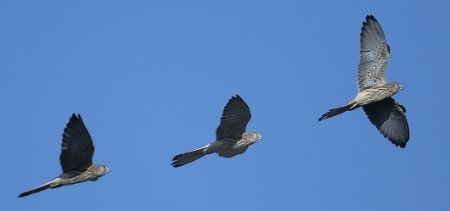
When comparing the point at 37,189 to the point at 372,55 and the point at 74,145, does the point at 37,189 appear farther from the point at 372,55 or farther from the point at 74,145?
the point at 372,55

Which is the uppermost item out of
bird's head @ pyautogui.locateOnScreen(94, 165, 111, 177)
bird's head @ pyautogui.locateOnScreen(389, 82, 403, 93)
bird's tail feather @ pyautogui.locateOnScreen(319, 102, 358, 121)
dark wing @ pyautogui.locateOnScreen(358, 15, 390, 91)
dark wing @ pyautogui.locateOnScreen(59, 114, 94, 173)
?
dark wing @ pyautogui.locateOnScreen(358, 15, 390, 91)

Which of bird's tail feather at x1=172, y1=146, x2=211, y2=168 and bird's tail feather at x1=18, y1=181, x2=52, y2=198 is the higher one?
bird's tail feather at x1=172, y1=146, x2=211, y2=168

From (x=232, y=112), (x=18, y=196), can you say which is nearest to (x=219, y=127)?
(x=232, y=112)

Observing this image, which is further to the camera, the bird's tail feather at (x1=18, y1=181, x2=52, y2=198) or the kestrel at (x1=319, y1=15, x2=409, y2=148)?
the kestrel at (x1=319, y1=15, x2=409, y2=148)

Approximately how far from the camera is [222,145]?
73.5 feet

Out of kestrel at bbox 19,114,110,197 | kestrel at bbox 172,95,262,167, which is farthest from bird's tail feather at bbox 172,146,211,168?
kestrel at bbox 19,114,110,197

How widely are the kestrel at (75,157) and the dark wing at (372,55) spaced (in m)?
7.23

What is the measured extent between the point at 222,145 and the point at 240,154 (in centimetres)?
117

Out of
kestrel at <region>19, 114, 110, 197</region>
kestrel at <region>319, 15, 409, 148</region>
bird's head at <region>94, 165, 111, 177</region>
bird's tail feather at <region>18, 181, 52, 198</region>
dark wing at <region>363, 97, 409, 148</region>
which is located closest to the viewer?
bird's tail feather at <region>18, 181, 52, 198</region>

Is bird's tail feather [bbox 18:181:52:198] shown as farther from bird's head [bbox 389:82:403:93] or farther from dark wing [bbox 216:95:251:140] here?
bird's head [bbox 389:82:403:93]

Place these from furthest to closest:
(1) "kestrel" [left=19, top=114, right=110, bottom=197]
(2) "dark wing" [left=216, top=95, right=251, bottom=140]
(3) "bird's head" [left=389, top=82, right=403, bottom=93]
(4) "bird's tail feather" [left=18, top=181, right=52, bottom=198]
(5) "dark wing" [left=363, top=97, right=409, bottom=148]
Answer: (5) "dark wing" [left=363, top=97, right=409, bottom=148]
(3) "bird's head" [left=389, top=82, right=403, bottom=93]
(2) "dark wing" [left=216, top=95, right=251, bottom=140]
(1) "kestrel" [left=19, top=114, right=110, bottom=197]
(4) "bird's tail feather" [left=18, top=181, right=52, bottom=198]

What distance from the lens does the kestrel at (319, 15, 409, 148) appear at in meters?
22.7

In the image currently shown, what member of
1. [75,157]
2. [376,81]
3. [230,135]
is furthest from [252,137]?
[75,157]

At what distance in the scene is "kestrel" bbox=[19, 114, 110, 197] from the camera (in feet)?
67.4
